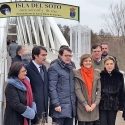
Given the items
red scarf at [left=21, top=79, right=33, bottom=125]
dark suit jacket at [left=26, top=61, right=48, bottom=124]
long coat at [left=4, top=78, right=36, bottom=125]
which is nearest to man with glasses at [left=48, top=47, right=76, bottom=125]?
dark suit jacket at [left=26, top=61, right=48, bottom=124]

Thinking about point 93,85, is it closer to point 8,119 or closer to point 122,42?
point 8,119

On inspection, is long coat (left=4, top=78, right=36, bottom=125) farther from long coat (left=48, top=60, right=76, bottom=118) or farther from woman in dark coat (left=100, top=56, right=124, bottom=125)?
woman in dark coat (left=100, top=56, right=124, bottom=125)

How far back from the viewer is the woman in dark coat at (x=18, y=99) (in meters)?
4.34

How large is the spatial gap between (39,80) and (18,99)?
584mm

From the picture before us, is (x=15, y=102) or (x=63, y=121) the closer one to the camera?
(x=15, y=102)

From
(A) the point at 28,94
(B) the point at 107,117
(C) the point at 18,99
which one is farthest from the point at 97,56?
(C) the point at 18,99

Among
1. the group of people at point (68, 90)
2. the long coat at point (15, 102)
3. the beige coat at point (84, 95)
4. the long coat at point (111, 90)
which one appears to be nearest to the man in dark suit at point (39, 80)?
the group of people at point (68, 90)

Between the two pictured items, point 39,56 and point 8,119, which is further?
point 39,56

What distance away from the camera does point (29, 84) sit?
459 centimetres

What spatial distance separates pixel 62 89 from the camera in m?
4.96

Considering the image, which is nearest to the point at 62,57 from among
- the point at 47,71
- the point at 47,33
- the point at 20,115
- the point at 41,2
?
the point at 47,71

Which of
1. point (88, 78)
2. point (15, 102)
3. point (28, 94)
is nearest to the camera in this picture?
point (15, 102)

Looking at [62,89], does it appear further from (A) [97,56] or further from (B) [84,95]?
(A) [97,56]

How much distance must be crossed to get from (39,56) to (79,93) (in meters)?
0.82
